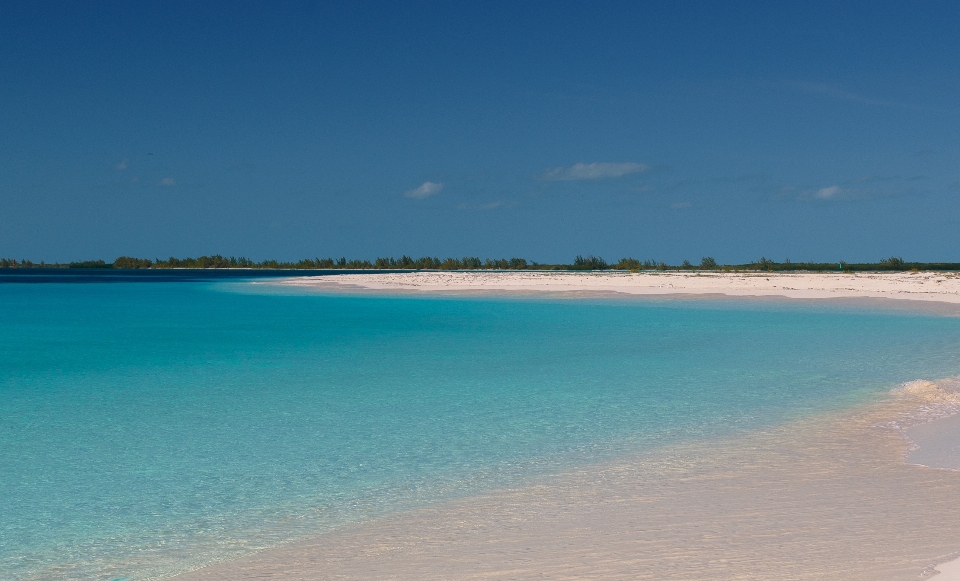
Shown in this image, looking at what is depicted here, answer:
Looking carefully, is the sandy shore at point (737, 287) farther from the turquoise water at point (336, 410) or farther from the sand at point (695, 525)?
the sand at point (695, 525)

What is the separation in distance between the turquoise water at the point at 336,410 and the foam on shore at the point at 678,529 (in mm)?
480

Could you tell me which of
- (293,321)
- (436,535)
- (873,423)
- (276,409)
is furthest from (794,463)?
(293,321)

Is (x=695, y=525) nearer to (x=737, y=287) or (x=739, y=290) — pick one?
(x=739, y=290)

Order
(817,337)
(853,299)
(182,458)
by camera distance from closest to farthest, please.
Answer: (182,458)
(817,337)
(853,299)

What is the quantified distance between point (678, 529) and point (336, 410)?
5.51 metres

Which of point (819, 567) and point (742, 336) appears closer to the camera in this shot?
point (819, 567)

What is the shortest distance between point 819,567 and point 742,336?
14.7 metres

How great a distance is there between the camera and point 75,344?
1875 centimetres

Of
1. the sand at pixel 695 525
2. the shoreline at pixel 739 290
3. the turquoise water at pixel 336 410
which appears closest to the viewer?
the sand at pixel 695 525

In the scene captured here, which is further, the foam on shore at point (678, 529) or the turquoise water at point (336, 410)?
the turquoise water at point (336, 410)

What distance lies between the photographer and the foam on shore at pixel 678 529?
4.12 meters

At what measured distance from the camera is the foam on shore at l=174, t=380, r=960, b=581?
4.12m

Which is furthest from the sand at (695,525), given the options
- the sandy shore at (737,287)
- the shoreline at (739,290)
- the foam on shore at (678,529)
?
the sandy shore at (737,287)

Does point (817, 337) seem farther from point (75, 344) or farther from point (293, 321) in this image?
point (75, 344)
